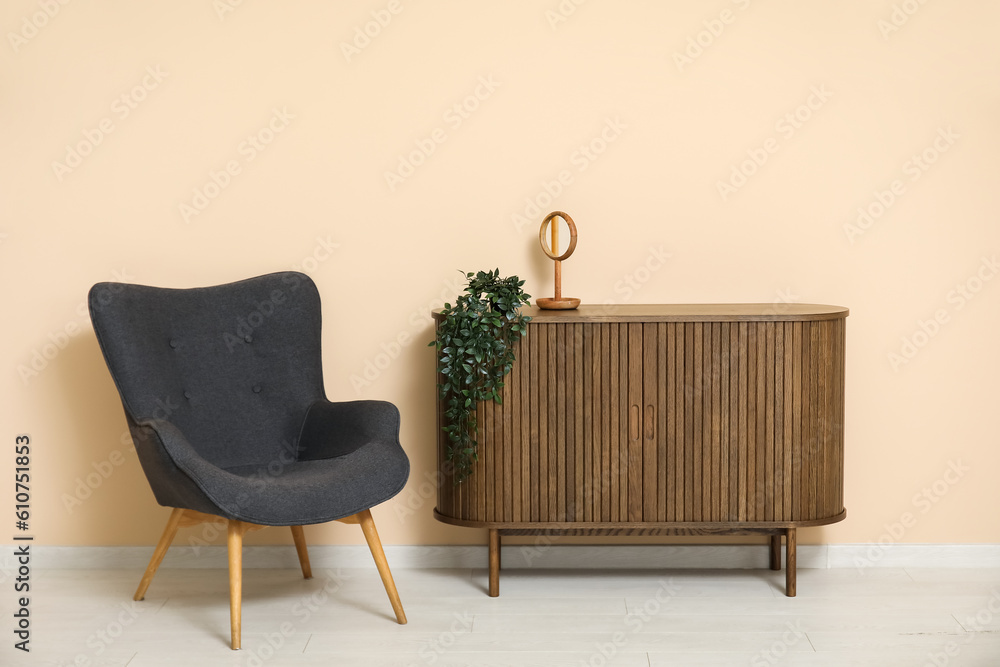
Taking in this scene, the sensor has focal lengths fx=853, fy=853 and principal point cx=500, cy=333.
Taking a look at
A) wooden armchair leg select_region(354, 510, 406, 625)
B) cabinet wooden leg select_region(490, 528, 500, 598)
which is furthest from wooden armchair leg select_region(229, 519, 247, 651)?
cabinet wooden leg select_region(490, 528, 500, 598)

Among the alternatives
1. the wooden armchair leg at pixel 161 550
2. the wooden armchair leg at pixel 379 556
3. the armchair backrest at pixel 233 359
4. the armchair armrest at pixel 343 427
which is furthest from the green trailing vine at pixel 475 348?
the wooden armchair leg at pixel 161 550

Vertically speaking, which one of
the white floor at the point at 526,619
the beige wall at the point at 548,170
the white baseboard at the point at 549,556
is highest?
the beige wall at the point at 548,170

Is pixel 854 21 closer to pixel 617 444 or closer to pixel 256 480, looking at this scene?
pixel 617 444

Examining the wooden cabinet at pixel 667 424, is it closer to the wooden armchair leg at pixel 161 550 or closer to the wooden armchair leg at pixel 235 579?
the wooden armchair leg at pixel 235 579

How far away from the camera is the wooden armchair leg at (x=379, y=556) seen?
2.45 meters

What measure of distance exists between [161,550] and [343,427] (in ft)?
2.24

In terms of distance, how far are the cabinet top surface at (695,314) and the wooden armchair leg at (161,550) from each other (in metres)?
1.00

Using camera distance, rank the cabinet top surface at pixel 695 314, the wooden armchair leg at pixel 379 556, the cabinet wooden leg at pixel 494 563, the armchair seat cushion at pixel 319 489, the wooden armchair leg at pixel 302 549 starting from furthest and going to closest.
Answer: the wooden armchair leg at pixel 302 549 < the cabinet wooden leg at pixel 494 563 < the cabinet top surface at pixel 695 314 < the wooden armchair leg at pixel 379 556 < the armchair seat cushion at pixel 319 489

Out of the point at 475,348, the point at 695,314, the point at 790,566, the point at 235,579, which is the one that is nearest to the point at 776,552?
the point at 790,566

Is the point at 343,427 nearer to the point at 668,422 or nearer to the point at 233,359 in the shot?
the point at 233,359

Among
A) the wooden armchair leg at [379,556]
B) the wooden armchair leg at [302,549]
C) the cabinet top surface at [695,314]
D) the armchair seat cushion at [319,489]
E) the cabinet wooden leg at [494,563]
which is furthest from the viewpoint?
the wooden armchair leg at [302,549]

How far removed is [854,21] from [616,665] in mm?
2199

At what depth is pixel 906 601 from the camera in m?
2.62

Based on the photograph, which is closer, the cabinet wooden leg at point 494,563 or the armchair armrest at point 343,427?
the armchair armrest at point 343,427
